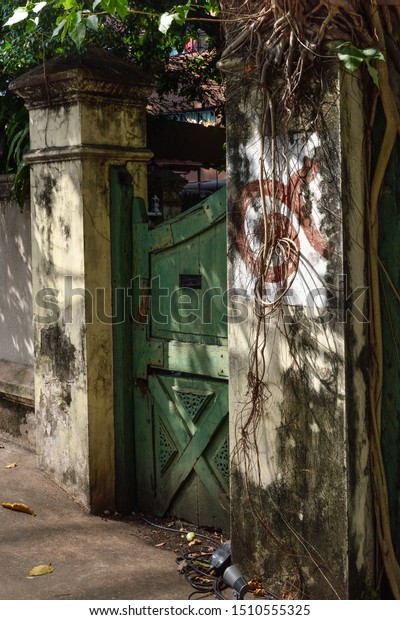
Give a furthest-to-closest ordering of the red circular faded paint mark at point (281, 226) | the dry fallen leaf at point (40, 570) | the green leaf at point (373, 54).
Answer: the dry fallen leaf at point (40, 570), the red circular faded paint mark at point (281, 226), the green leaf at point (373, 54)

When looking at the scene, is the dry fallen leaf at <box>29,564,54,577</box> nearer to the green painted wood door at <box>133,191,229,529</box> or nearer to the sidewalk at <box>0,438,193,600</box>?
the sidewalk at <box>0,438,193,600</box>

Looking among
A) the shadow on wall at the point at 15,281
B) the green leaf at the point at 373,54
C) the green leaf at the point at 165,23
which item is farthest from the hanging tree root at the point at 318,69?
the shadow on wall at the point at 15,281

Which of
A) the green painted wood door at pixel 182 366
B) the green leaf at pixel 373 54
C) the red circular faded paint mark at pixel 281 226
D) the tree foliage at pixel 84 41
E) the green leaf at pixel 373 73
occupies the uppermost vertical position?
the tree foliage at pixel 84 41

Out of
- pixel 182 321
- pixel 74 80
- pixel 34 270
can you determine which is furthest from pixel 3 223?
pixel 182 321

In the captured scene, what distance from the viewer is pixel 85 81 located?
520cm

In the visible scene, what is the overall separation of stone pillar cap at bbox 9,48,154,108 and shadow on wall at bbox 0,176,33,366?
102 cm

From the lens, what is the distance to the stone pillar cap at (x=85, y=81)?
206 inches

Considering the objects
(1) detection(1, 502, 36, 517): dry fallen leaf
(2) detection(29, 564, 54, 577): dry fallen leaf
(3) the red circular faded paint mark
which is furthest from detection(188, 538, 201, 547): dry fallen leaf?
(3) the red circular faded paint mark

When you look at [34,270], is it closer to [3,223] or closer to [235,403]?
[3,223]

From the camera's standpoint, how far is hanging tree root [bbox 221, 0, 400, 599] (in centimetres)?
368

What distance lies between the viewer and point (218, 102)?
8414 millimetres

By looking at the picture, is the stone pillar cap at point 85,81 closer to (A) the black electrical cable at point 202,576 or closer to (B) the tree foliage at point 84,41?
(B) the tree foliage at point 84,41

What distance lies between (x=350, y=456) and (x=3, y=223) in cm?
385

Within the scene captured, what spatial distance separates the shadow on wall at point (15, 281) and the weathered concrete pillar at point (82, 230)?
811 millimetres
